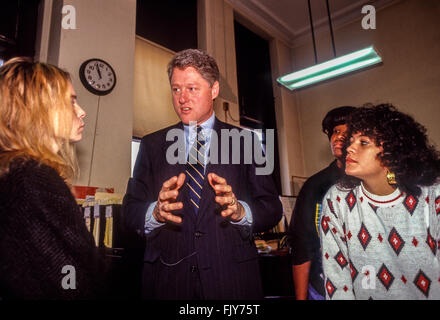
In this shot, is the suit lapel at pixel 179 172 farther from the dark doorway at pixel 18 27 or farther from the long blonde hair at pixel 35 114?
the dark doorway at pixel 18 27

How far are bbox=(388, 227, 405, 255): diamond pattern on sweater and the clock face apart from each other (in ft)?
9.27

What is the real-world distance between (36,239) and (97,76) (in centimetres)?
255

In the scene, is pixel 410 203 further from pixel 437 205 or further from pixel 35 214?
pixel 35 214

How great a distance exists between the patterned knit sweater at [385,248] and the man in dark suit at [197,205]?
274 mm

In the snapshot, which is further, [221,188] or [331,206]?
[331,206]

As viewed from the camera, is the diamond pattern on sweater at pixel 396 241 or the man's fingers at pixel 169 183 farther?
the diamond pattern on sweater at pixel 396 241

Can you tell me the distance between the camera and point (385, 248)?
107 cm

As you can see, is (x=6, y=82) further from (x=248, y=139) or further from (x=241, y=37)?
(x=241, y=37)

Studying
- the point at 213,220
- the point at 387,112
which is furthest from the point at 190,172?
the point at 387,112

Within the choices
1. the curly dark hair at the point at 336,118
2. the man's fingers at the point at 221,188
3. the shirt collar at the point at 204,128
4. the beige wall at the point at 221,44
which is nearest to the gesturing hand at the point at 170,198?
the man's fingers at the point at 221,188

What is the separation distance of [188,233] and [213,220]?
0.36 ft

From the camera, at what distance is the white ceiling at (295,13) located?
16.5 ft

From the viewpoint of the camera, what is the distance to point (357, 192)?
47.8 inches

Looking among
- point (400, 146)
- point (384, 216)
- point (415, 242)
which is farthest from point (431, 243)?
point (400, 146)
